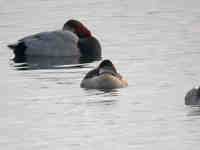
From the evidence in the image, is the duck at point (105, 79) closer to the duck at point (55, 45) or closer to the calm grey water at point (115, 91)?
the calm grey water at point (115, 91)

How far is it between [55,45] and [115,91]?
6.96m

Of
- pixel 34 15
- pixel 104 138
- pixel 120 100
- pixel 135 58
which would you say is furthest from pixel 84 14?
pixel 104 138

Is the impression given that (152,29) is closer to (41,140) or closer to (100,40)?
(100,40)

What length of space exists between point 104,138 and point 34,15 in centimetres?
1856

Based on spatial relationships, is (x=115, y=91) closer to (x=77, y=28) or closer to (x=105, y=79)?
(x=105, y=79)

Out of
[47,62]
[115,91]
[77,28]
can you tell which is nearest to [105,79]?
[115,91]

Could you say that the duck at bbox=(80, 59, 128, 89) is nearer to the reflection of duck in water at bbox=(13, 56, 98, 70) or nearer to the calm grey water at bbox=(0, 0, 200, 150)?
the calm grey water at bbox=(0, 0, 200, 150)

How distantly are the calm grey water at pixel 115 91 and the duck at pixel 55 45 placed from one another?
0.43m

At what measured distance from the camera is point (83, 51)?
27.2 m

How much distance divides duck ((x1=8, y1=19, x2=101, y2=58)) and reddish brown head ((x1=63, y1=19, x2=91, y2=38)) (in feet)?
1.27

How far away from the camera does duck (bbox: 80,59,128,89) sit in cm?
2045

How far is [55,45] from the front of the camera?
26922mm

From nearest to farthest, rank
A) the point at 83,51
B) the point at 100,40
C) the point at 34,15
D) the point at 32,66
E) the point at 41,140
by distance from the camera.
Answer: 1. the point at 41,140
2. the point at 32,66
3. the point at 83,51
4. the point at 100,40
5. the point at 34,15

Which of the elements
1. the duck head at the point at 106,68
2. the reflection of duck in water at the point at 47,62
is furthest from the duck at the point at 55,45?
the duck head at the point at 106,68
